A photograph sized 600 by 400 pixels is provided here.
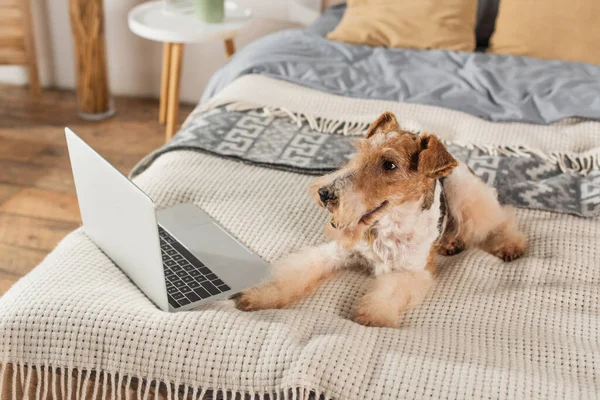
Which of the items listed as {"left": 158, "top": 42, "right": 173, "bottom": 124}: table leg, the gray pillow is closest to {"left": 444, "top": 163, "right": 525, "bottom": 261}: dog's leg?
the gray pillow

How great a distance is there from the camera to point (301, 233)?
1716 mm

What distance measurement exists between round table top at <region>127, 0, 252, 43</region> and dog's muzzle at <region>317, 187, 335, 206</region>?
66.6 inches

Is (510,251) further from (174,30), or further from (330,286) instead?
(174,30)

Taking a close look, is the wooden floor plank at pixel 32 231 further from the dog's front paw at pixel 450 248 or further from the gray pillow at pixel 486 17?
the gray pillow at pixel 486 17

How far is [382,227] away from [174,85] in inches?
72.7

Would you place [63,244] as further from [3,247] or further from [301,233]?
[3,247]

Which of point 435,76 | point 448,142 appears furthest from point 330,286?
point 435,76

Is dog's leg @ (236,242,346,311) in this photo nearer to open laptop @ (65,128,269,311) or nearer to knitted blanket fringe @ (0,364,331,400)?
open laptop @ (65,128,269,311)

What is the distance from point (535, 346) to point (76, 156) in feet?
3.52

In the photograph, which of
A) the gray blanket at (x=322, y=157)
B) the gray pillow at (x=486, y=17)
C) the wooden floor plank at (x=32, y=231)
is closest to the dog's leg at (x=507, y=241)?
the gray blanket at (x=322, y=157)

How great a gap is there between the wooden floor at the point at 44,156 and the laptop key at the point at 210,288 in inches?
41.2

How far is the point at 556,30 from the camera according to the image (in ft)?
8.66

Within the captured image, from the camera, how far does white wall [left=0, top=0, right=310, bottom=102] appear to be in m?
3.51

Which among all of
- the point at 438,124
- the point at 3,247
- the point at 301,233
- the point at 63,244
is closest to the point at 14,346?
the point at 63,244
